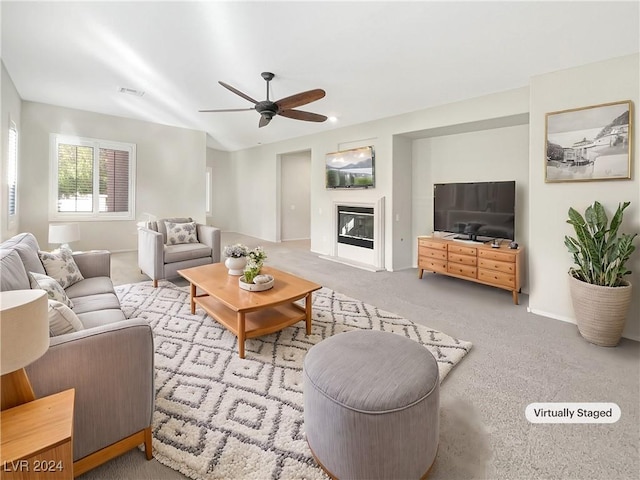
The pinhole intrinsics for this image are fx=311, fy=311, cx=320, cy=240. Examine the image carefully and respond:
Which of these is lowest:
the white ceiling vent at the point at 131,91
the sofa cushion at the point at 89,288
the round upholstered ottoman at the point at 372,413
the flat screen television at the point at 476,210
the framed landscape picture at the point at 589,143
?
the round upholstered ottoman at the point at 372,413

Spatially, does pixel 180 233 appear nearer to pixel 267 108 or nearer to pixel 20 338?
pixel 267 108

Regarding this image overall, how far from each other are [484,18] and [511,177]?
2.35 m

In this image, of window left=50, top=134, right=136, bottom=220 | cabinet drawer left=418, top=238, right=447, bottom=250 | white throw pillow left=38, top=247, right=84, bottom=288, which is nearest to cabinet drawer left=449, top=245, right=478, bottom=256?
cabinet drawer left=418, top=238, right=447, bottom=250

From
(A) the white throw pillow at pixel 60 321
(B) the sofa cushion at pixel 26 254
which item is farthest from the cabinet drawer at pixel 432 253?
(B) the sofa cushion at pixel 26 254

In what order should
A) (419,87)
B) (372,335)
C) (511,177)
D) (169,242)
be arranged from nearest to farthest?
(372,335) → (419,87) → (511,177) → (169,242)

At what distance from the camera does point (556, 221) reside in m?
3.33

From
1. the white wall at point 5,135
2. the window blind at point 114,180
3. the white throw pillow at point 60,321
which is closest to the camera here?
the white throw pillow at point 60,321

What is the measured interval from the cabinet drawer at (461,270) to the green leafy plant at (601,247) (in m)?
1.34

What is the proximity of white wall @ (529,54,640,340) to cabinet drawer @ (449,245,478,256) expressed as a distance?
2.44 ft

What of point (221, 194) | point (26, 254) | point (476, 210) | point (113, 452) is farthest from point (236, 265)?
point (221, 194)

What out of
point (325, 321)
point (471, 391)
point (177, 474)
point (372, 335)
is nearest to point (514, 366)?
point (471, 391)

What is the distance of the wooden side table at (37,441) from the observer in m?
0.96

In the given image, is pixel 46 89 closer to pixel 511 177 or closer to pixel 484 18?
pixel 484 18

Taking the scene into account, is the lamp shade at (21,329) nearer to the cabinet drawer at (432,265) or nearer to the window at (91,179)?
the cabinet drawer at (432,265)
